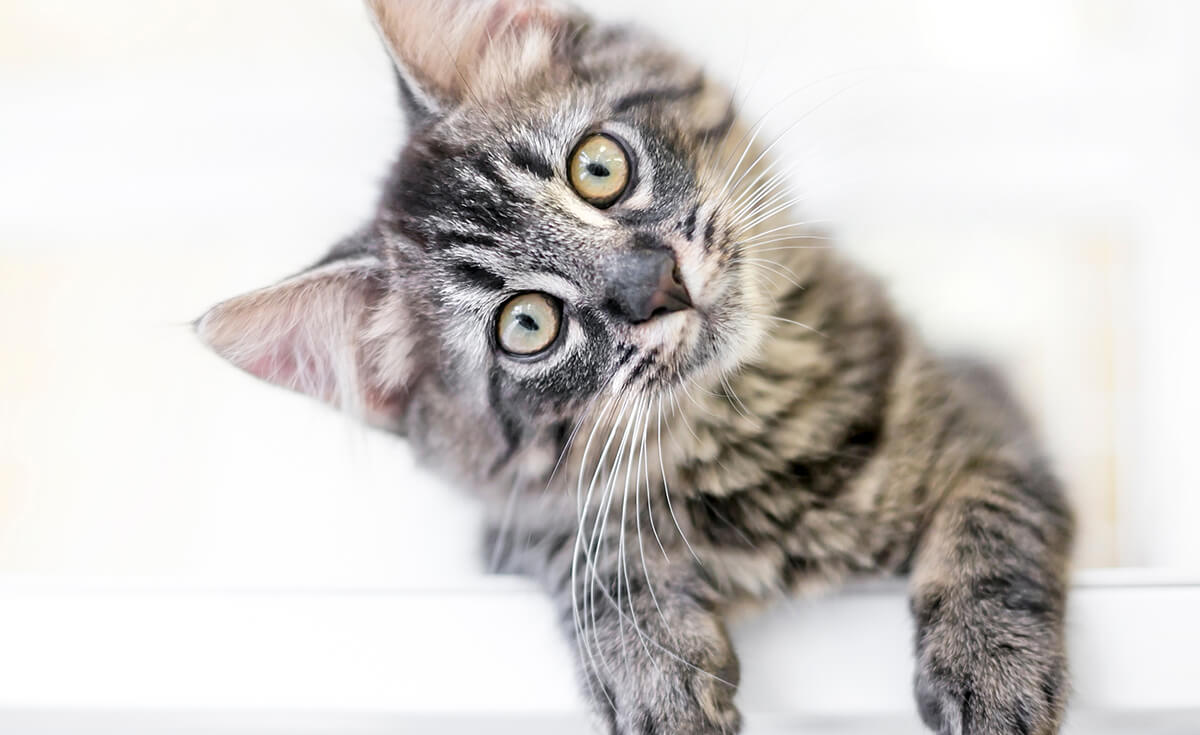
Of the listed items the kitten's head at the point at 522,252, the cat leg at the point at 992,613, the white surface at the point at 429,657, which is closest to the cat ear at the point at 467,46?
the kitten's head at the point at 522,252

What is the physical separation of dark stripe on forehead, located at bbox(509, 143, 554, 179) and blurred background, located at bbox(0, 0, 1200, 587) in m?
0.53

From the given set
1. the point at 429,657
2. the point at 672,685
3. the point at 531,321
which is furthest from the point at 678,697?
the point at 531,321

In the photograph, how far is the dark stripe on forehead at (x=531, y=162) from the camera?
2.75 feet

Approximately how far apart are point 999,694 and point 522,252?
59 centimetres

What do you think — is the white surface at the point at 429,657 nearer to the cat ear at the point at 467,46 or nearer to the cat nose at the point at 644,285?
the cat nose at the point at 644,285

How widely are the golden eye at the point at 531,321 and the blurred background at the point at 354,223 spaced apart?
478 mm

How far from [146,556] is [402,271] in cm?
89

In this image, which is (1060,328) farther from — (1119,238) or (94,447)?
(94,447)

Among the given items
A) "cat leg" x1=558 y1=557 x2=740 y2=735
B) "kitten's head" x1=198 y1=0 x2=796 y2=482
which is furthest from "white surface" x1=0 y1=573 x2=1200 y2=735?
"kitten's head" x1=198 y1=0 x2=796 y2=482

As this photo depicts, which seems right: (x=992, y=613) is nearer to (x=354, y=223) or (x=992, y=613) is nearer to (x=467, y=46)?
(x=467, y=46)

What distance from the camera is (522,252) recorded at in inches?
32.2

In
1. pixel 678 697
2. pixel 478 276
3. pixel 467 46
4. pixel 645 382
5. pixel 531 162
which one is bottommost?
pixel 678 697

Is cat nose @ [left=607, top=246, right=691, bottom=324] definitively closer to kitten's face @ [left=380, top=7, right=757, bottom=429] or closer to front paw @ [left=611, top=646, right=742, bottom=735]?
kitten's face @ [left=380, top=7, right=757, bottom=429]

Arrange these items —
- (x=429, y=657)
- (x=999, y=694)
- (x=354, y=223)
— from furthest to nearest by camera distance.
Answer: (x=354, y=223) < (x=429, y=657) < (x=999, y=694)
